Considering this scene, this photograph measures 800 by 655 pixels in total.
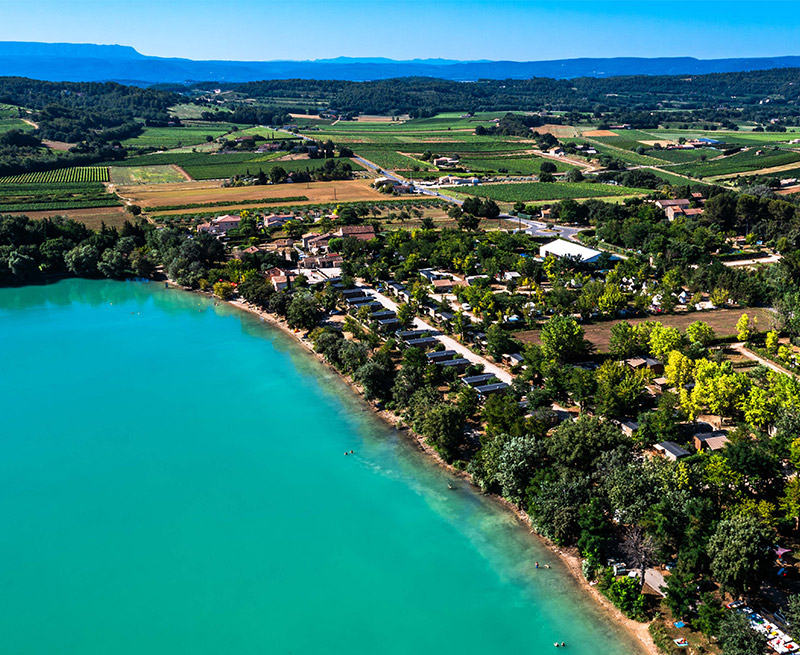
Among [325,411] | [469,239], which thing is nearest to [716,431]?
[325,411]

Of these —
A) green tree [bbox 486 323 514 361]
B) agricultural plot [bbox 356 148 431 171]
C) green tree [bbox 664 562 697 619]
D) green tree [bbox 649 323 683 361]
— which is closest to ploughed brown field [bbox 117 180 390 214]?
agricultural plot [bbox 356 148 431 171]

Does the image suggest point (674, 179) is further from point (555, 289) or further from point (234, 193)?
point (234, 193)

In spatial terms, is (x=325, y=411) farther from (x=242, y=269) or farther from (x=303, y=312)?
(x=242, y=269)

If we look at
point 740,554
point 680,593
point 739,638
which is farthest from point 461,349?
point 739,638

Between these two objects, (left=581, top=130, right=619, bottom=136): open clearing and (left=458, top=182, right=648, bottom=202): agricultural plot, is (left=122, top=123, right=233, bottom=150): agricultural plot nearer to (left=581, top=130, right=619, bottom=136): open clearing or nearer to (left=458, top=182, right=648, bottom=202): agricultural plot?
(left=458, top=182, right=648, bottom=202): agricultural plot

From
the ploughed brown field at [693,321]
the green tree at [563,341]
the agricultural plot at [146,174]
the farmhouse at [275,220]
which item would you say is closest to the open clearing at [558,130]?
the agricultural plot at [146,174]

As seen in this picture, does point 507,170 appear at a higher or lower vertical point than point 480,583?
higher

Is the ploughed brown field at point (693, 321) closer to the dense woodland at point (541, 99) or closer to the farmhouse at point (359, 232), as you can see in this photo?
the farmhouse at point (359, 232)
